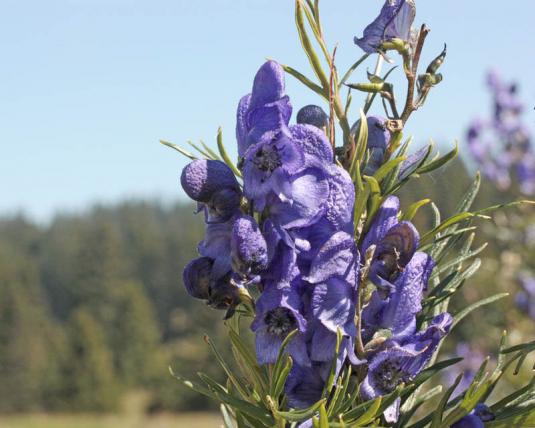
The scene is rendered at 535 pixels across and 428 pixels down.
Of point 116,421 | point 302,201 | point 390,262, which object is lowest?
point 116,421

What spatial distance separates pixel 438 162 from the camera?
987mm

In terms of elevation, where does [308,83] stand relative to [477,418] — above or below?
above

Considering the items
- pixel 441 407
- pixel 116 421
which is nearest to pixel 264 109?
pixel 441 407

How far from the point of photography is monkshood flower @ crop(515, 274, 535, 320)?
5.17 meters

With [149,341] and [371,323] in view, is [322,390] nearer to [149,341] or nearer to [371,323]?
[371,323]

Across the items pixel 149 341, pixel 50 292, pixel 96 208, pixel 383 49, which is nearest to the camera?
pixel 383 49

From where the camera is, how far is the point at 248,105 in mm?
1009

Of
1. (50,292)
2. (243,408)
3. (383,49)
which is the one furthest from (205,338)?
(50,292)

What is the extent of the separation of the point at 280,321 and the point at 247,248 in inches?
4.0

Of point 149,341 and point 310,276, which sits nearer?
point 310,276

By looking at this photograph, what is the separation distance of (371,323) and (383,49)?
35 cm

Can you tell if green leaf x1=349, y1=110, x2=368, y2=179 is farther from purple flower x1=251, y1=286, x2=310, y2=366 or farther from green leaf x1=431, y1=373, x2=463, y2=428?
green leaf x1=431, y1=373, x2=463, y2=428

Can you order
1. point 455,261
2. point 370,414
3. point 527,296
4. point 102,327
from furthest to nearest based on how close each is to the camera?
point 102,327 → point 527,296 → point 455,261 → point 370,414

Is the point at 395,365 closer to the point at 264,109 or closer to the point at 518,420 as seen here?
the point at 518,420
